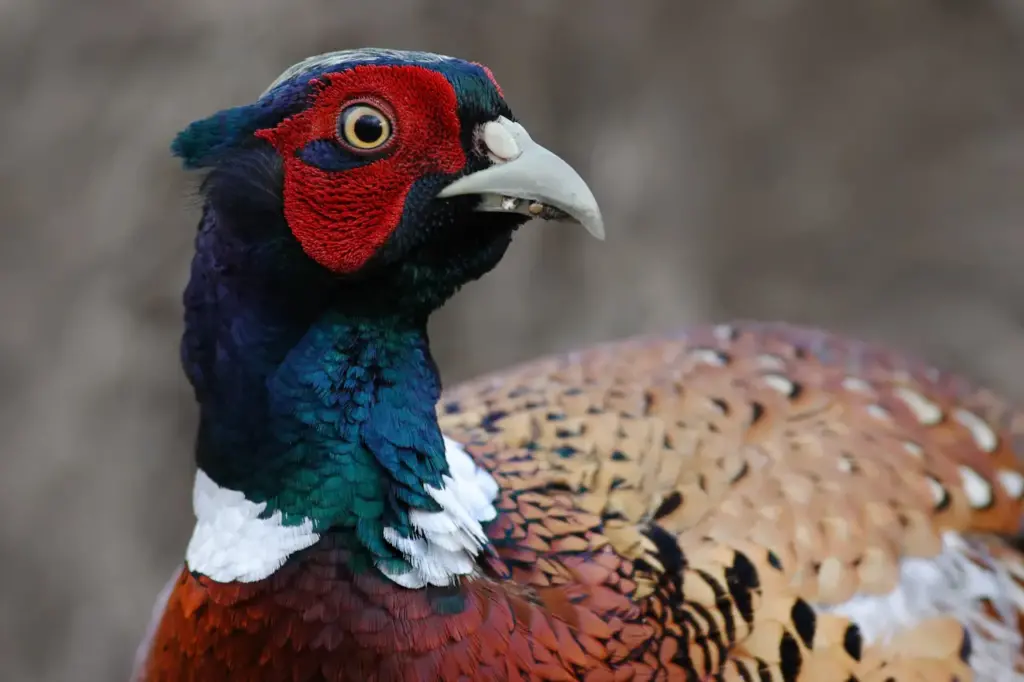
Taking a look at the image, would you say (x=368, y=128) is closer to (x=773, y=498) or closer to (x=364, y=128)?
(x=364, y=128)

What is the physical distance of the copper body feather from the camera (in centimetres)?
173

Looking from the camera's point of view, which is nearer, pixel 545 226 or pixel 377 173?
pixel 377 173

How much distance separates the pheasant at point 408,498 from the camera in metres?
1.66

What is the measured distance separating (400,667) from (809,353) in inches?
68.1

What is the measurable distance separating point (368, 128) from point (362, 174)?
0.07 m

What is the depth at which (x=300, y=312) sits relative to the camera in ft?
5.61

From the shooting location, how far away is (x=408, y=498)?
1.75 meters

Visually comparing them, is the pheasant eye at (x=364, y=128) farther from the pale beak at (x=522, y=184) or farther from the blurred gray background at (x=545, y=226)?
the blurred gray background at (x=545, y=226)

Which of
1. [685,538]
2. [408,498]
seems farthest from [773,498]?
[408,498]

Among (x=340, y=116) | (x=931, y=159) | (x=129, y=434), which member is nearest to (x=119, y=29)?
(x=129, y=434)

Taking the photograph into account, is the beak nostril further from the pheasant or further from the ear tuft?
the ear tuft

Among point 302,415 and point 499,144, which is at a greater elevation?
point 499,144

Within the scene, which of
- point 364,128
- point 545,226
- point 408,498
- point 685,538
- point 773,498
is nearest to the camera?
point 364,128

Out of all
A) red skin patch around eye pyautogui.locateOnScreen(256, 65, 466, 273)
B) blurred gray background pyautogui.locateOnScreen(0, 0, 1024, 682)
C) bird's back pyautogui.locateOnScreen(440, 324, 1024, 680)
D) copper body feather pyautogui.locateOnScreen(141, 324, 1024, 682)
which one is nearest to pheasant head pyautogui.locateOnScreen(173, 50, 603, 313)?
red skin patch around eye pyautogui.locateOnScreen(256, 65, 466, 273)
